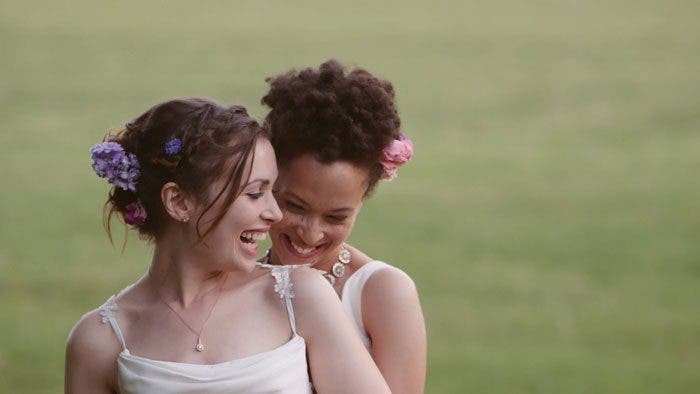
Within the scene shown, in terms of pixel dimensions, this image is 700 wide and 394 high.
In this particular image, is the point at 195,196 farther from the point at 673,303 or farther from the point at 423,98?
the point at 423,98

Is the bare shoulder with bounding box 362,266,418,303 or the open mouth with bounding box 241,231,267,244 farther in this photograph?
the bare shoulder with bounding box 362,266,418,303

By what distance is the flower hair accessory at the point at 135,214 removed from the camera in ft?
11.2

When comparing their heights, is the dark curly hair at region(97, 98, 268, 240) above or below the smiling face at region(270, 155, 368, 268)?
above

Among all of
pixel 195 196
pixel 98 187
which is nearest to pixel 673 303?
pixel 98 187

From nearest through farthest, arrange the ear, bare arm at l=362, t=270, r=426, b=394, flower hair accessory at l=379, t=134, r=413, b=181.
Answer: the ear → bare arm at l=362, t=270, r=426, b=394 → flower hair accessory at l=379, t=134, r=413, b=181

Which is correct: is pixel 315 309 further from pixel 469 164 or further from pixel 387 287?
pixel 469 164

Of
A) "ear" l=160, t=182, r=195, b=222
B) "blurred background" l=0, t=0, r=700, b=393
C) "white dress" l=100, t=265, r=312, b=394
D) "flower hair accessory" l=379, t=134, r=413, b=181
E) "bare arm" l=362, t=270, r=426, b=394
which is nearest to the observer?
"white dress" l=100, t=265, r=312, b=394

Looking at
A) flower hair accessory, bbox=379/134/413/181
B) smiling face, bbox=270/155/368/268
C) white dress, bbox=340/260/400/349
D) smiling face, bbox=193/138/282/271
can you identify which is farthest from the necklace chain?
flower hair accessory, bbox=379/134/413/181

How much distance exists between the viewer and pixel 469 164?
14.5 meters

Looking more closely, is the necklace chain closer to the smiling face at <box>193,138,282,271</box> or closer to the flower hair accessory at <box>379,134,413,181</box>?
the smiling face at <box>193,138,282,271</box>

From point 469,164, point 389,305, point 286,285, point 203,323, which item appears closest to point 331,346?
point 286,285

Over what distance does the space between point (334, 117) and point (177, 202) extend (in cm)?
58

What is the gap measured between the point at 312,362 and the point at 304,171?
23.6 inches

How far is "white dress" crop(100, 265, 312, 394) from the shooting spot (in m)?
3.22
